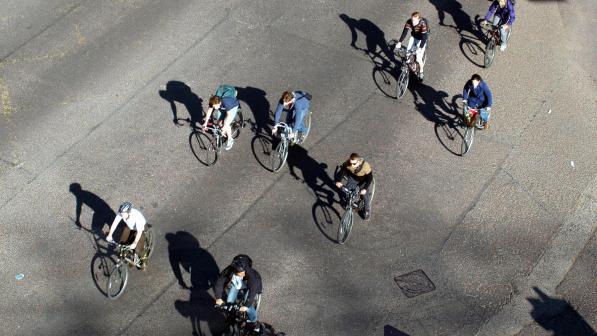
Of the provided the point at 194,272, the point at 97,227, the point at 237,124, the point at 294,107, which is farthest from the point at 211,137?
the point at 194,272

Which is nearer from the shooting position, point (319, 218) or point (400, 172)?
point (319, 218)

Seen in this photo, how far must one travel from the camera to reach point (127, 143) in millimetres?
17172

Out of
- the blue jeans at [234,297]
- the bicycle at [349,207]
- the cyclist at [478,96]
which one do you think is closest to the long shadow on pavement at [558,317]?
the bicycle at [349,207]

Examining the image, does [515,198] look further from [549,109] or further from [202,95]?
[202,95]

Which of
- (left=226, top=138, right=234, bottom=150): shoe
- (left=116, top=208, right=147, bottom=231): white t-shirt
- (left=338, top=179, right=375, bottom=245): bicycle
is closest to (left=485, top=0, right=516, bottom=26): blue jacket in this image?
(left=338, top=179, right=375, bottom=245): bicycle

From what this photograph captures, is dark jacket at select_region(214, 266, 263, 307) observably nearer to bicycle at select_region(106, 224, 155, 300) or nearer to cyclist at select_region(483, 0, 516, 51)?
bicycle at select_region(106, 224, 155, 300)

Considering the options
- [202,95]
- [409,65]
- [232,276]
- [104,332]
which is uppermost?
[409,65]

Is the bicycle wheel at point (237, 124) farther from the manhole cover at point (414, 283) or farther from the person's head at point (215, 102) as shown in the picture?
the manhole cover at point (414, 283)

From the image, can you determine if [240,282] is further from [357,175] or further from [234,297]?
[357,175]

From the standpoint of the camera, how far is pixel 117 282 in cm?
1410

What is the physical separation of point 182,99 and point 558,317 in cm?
1027

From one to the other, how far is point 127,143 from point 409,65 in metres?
7.33

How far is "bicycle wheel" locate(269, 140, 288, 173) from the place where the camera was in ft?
53.2

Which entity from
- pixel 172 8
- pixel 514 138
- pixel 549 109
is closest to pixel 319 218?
pixel 514 138
